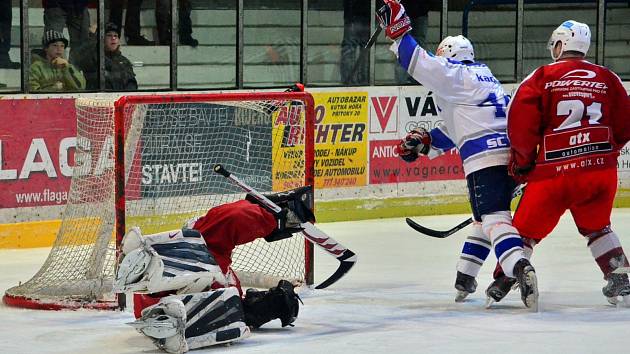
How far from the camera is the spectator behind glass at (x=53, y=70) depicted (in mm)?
9250

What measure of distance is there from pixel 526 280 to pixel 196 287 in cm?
154

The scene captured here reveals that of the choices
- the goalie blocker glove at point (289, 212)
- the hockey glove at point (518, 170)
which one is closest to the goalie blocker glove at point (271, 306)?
the goalie blocker glove at point (289, 212)

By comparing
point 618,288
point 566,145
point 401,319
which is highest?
point 566,145

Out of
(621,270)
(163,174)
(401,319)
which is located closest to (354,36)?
(163,174)

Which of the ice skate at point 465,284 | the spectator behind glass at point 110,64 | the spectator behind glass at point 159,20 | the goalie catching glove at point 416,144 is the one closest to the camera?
the ice skate at point 465,284

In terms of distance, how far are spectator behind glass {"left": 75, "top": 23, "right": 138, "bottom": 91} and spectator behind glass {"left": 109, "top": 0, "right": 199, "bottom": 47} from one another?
0.32 ft

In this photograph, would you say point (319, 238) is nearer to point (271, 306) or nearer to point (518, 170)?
point (271, 306)

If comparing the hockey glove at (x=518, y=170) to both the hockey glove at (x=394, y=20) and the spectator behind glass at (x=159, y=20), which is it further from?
the spectator behind glass at (x=159, y=20)

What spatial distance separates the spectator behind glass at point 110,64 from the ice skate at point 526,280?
12.8ft

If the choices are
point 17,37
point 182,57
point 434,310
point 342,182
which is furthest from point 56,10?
point 434,310

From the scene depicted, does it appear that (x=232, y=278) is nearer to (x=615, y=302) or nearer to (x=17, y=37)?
(x=615, y=302)

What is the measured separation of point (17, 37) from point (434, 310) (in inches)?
142

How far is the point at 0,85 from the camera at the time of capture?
9.14 meters

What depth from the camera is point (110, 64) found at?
31.8 ft
